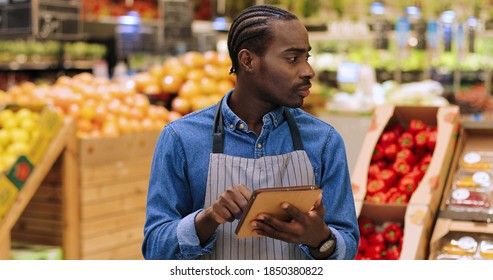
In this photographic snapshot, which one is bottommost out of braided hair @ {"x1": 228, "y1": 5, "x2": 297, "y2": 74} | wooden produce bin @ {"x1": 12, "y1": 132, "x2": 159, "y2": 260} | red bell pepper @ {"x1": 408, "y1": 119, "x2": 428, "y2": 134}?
wooden produce bin @ {"x1": 12, "y1": 132, "x2": 159, "y2": 260}

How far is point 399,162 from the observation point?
3178 mm

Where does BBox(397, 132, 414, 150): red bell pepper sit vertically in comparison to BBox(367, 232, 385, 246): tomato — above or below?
above

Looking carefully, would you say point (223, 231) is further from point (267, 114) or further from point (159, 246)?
point (267, 114)

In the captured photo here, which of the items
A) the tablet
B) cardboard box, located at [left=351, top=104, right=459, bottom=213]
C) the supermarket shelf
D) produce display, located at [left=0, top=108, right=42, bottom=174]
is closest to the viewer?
the tablet

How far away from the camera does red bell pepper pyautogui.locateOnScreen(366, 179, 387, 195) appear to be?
311 centimetres

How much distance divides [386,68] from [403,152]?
7145 mm

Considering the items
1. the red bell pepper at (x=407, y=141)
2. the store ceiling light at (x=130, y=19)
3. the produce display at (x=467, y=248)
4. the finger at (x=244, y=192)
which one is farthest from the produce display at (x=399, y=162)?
the store ceiling light at (x=130, y=19)

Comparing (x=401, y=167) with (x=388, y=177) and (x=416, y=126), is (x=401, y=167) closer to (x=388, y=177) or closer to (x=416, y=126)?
(x=388, y=177)

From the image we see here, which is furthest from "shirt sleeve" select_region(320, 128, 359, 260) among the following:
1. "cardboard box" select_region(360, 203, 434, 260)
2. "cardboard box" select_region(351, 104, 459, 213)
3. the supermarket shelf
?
the supermarket shelf

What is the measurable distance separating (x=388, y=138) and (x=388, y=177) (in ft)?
0.69

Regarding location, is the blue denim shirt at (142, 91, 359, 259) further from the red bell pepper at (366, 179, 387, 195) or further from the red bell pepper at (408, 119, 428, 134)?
the red bell pepper at (408, 119, 428, 134)

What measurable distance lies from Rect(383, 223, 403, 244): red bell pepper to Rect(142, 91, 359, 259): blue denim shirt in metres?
1.12

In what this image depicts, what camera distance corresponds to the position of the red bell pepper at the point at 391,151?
3.21m
